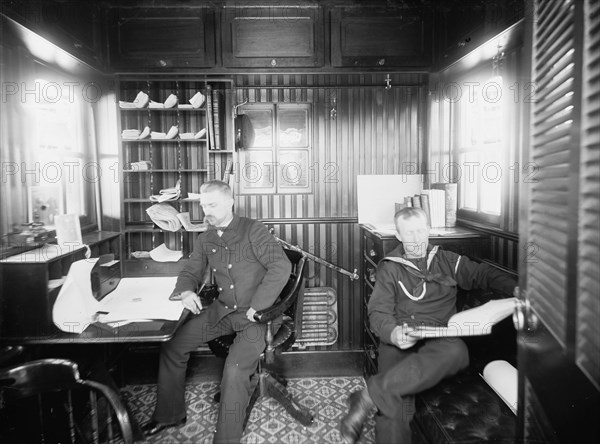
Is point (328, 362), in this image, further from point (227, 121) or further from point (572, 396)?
point (572, 396)

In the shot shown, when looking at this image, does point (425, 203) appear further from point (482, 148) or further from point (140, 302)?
point (140, 302)

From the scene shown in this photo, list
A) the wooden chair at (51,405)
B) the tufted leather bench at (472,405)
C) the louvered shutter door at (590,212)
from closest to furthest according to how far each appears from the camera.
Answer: the louvered shutter door at (590,212), the wooden chair at (51,405), the tufted leather bench at (472,405)

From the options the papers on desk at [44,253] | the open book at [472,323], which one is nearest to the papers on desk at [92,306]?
the papers on desk at [44,253]

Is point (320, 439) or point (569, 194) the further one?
point (320, 439)

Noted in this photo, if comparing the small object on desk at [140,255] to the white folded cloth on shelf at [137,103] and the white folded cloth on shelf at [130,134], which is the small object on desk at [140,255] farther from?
the white folded cloth on shelf at [137,103]

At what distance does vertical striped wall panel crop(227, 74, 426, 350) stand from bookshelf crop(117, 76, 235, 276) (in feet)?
1.60

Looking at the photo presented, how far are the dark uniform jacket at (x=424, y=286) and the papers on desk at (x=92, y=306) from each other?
1193 mm

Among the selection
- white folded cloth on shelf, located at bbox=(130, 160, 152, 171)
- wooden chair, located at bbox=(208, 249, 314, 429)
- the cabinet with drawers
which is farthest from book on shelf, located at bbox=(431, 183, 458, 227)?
white folded cloth on shelf, located at bbox=(130, 160, 152, 171)

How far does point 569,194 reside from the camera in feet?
3.73

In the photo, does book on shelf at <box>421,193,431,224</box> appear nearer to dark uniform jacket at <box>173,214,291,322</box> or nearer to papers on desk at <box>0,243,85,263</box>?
dark uniform jacket at <box>173,214,291,322</box>

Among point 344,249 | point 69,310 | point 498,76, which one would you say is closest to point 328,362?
point 344,249

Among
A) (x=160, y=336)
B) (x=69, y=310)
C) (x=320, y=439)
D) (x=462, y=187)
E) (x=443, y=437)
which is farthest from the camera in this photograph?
(x=462, y=187)

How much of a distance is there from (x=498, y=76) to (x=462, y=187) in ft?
2.99

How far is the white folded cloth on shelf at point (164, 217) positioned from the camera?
344 cm
